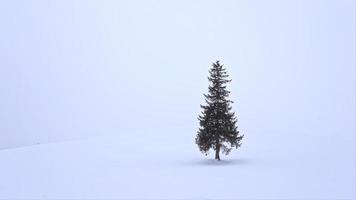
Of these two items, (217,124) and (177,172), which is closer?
(177,172)

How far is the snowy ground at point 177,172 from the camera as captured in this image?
2630 cm

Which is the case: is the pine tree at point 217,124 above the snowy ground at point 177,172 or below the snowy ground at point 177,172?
above

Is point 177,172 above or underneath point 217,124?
underneath

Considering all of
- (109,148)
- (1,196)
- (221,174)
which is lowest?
(1,196)

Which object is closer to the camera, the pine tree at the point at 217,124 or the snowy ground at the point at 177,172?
the snowy ground at the point at 177,172

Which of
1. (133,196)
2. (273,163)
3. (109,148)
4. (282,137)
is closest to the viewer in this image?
(133,196)

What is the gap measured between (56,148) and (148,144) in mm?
12672

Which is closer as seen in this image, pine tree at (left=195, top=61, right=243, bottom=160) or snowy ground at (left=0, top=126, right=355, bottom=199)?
snowy ground at (left=0, top=126, right=355, bottom=199)

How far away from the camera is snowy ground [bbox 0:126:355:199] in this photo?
86.3 ft

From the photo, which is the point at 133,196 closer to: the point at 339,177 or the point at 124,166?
the point at 124,166

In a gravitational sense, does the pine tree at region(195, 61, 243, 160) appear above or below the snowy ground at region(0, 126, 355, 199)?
above

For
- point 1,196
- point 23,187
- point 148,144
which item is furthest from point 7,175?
point 148,144

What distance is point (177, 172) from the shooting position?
3394 cm

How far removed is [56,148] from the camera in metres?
54.3
